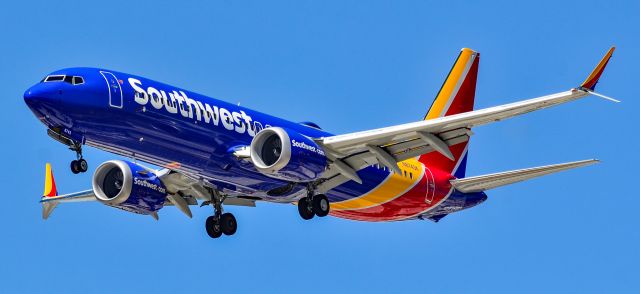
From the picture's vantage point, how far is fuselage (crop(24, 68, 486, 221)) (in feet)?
143

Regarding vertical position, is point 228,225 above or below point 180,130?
below

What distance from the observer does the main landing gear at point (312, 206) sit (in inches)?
1946

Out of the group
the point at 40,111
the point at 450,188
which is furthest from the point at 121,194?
the point at 450,188

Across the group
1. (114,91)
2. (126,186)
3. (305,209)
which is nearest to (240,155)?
(305,209)

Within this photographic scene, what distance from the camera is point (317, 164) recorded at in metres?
47.2

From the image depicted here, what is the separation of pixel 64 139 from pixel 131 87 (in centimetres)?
303

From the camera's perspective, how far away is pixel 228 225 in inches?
2040

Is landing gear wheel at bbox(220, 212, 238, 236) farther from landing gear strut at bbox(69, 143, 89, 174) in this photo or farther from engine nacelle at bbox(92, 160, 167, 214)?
landing gear strut at bbox(69, 143, 89, 174)

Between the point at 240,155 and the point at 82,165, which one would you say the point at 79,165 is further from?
the point at 240,155

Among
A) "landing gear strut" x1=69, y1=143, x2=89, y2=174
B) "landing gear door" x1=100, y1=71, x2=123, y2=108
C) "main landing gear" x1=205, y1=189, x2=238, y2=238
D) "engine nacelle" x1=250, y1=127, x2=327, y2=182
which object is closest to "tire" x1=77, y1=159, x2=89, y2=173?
"landing gear strut" x1=69, y1=143, x2=89, y2=174

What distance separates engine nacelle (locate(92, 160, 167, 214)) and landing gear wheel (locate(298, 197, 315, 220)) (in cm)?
622

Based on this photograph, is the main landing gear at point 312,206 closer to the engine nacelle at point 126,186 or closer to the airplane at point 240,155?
the airplane at point 240,155

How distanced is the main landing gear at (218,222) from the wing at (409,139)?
14.1ft

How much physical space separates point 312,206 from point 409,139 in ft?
16.2
